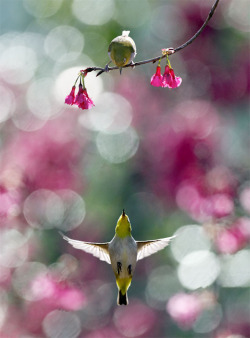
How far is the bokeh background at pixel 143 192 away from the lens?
3.10m

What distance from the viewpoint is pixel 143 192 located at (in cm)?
358

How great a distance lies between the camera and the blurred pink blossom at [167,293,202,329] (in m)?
3.06

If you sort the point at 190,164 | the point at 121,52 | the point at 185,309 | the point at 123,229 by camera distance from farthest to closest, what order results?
the point at 190,164, the point at 185,309, the point at 123,229, the point at 121,52

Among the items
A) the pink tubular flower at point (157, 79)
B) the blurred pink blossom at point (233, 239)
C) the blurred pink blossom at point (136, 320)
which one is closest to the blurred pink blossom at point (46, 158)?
the blurred pink blossom at point (136, 320)

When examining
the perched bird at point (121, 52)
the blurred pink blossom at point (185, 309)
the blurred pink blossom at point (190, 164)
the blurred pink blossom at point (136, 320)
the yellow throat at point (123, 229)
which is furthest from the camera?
the blurred pink blossom at point (136, 320)

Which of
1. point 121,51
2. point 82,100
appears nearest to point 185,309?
point 82,100

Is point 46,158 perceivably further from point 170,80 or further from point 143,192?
point 170,80

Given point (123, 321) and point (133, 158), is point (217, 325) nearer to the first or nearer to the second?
point (123, 321)

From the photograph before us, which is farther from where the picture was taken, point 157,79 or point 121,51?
point 157,79

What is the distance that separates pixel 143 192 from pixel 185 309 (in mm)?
795

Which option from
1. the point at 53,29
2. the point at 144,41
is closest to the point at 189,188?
the point at 144,41

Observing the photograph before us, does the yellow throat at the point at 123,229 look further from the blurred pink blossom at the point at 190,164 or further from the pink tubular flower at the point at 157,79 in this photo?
the blurred pink blossom at the point at 190,164

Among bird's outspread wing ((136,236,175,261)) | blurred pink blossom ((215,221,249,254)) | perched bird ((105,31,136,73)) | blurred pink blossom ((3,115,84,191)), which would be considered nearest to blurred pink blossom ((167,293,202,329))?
blurred pink blossom ((215,221,249,254))

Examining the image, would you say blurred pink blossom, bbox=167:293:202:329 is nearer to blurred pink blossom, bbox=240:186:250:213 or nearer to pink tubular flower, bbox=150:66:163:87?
blurred pink blossom, bbox=240:186:250:213
